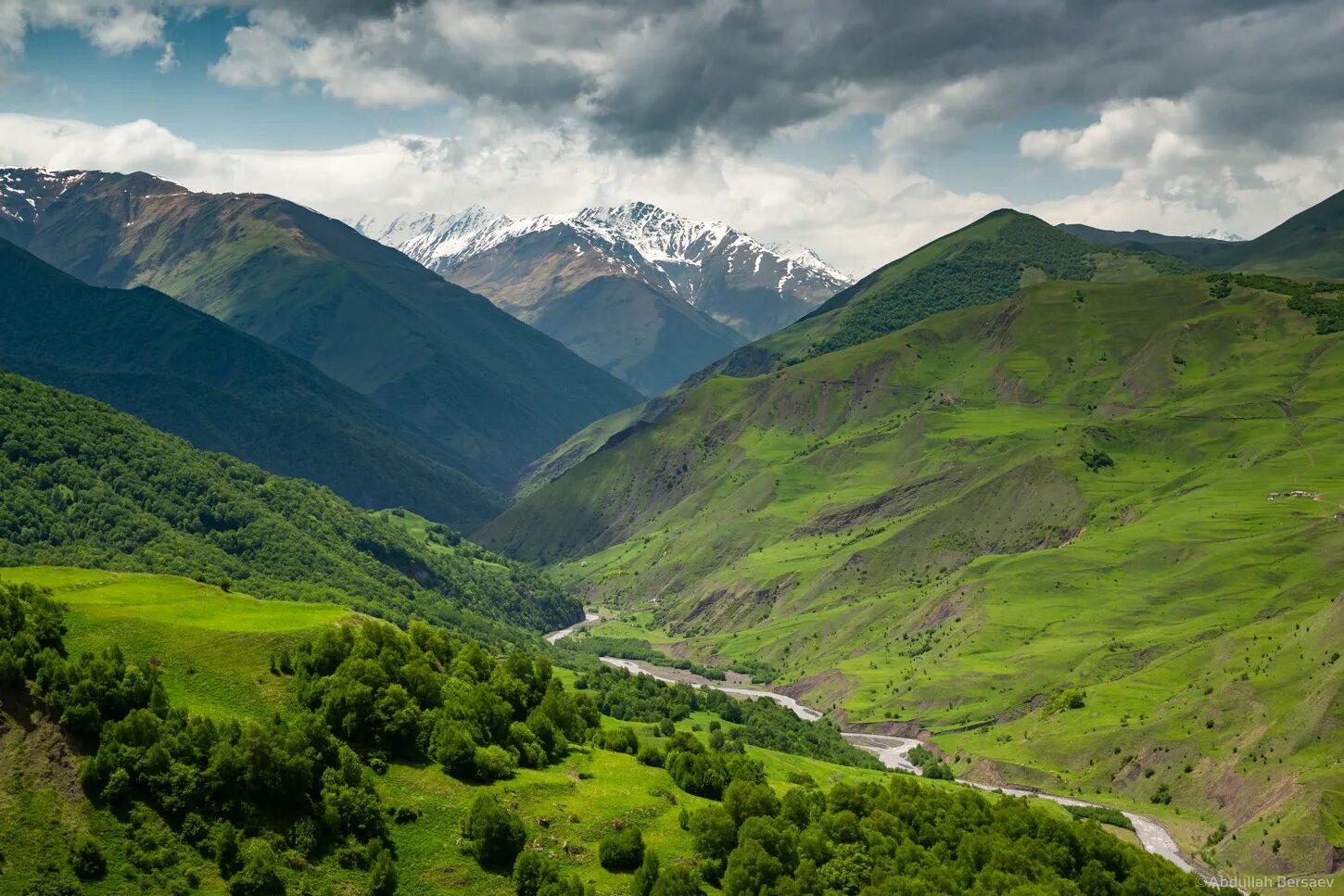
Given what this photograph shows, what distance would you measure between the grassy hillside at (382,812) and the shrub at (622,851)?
40 cm

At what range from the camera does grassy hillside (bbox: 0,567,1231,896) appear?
3723 inches

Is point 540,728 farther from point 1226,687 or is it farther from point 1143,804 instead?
point 1226,687

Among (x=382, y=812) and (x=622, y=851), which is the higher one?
(x=382, y=812)

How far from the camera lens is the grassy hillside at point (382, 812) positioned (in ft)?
310

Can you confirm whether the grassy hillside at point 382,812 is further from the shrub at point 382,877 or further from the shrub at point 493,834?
the shrub at point 493,834

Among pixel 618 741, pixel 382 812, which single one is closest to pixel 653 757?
pixel 618 741

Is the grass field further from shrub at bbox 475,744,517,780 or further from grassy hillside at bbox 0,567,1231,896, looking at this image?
shrub at bbox 475,744,517,780

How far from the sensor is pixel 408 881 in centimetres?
10256

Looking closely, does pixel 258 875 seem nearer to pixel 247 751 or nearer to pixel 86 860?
pixel 247 751

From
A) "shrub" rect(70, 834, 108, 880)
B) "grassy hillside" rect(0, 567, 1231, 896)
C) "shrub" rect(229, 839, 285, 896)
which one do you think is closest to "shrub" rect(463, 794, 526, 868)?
"grassy hillside" rect(0, 567, 1231, 896)

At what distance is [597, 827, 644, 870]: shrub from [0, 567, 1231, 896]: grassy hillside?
40 cm

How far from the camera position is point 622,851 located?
10981 cm

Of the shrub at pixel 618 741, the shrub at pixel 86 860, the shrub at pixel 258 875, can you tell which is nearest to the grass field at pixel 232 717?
the shrub at pixel 86 860

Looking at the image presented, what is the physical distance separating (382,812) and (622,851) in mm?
21049
